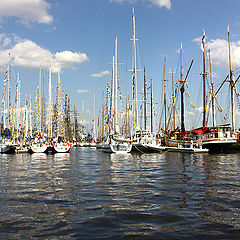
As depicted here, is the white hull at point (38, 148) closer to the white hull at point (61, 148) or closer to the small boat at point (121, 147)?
the white hull at point (61, 148)

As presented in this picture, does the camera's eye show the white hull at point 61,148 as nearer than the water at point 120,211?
No

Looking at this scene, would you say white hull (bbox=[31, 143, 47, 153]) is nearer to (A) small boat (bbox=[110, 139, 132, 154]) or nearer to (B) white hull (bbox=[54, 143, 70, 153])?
Answer: (B) white hull (bbox=[54, 143, 70, 153])

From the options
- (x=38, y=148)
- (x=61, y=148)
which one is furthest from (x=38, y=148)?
(x=61, y=148)

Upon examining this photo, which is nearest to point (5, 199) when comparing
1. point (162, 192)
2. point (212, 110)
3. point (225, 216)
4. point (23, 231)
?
point (23, 231)

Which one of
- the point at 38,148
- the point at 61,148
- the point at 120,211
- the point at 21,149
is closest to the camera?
the point at 120,211

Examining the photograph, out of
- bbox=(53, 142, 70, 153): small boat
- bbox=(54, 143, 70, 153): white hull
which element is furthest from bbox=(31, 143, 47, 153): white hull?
bbox=(54, 143, 70, 153): white hull

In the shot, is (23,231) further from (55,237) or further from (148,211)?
(148,211)

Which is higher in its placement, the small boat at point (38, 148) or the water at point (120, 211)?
the small boat at point (38, 148)

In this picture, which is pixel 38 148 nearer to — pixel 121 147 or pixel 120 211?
pixel 121 147

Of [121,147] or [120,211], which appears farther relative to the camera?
[121,147]

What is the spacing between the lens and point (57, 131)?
6397cm

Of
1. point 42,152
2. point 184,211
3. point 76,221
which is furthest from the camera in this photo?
point 42,152

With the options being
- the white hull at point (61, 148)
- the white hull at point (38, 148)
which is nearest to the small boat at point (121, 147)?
the white hull at point (61, 148)

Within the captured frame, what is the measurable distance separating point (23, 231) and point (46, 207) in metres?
2.51
